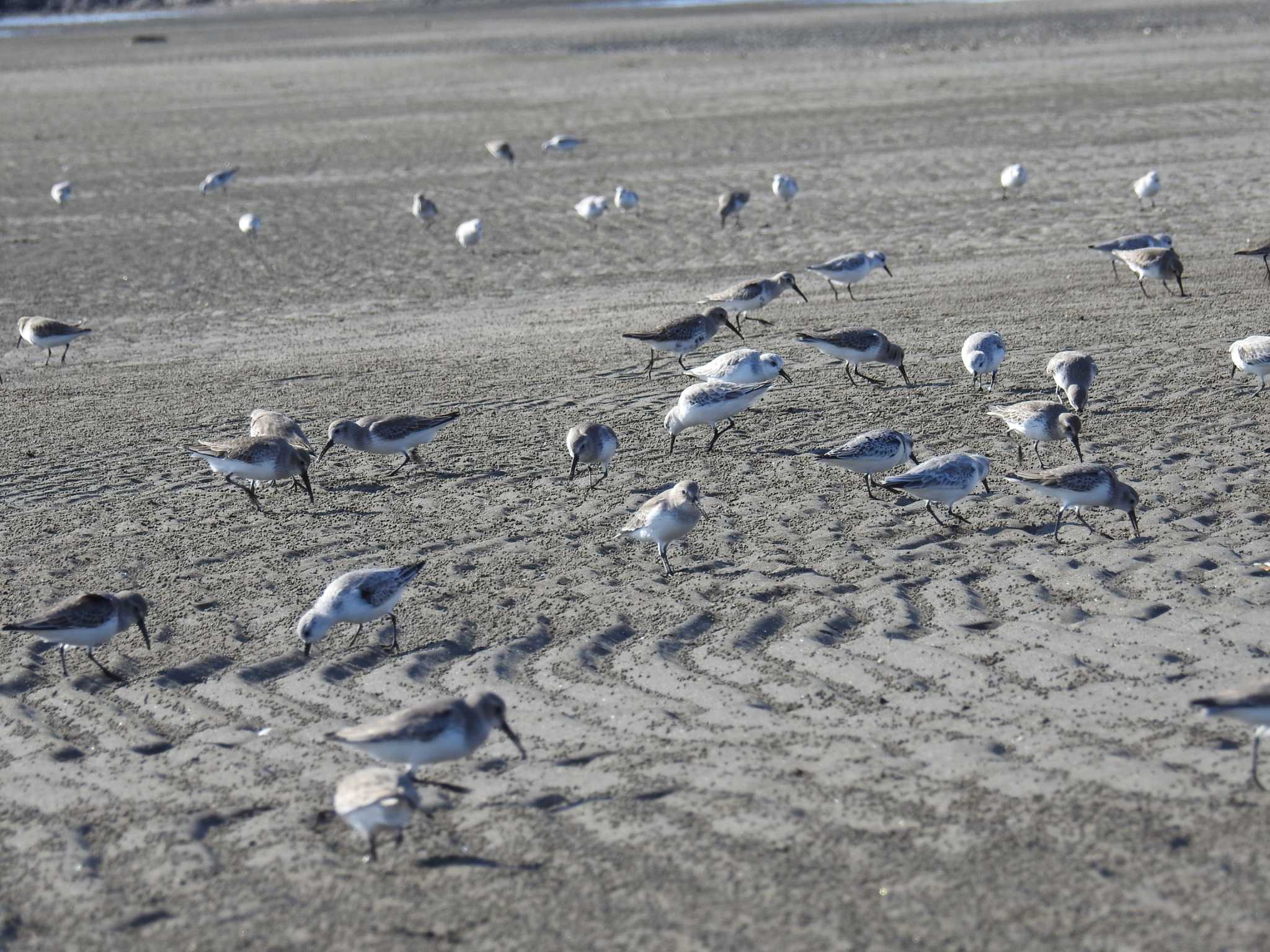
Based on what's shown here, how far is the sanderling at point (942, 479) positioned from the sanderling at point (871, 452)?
379mm

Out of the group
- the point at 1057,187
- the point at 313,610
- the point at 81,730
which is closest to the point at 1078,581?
the point at 313,610

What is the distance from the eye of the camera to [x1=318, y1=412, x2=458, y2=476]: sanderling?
10.7 metres

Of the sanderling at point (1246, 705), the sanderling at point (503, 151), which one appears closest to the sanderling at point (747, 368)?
the sanderling at point (1246, 705)

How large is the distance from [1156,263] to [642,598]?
28.9 feet

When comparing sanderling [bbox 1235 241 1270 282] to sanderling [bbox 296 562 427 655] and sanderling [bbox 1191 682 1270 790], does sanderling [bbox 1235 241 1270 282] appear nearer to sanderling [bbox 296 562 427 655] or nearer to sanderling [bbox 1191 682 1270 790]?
sanderling [bbox 1191 682 1270 790]

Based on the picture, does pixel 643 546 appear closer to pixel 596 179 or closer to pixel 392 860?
pixel 392 860

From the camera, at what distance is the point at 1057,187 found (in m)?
21.9

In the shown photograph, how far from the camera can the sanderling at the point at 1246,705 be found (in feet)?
19.3

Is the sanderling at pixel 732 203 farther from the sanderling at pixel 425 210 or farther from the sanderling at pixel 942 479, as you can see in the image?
the sanderling at pixel 942 479

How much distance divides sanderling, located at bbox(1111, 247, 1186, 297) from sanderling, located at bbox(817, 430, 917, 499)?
6.39 m

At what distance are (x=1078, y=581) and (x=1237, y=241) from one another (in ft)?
36.5

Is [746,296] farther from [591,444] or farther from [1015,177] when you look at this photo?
[1015,177]

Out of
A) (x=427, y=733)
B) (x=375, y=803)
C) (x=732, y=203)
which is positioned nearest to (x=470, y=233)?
(x=732, y=203)

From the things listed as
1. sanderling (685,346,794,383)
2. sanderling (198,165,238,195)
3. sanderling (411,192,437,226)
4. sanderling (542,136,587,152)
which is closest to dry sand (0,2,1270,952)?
sanderling (685,346,794,383)
